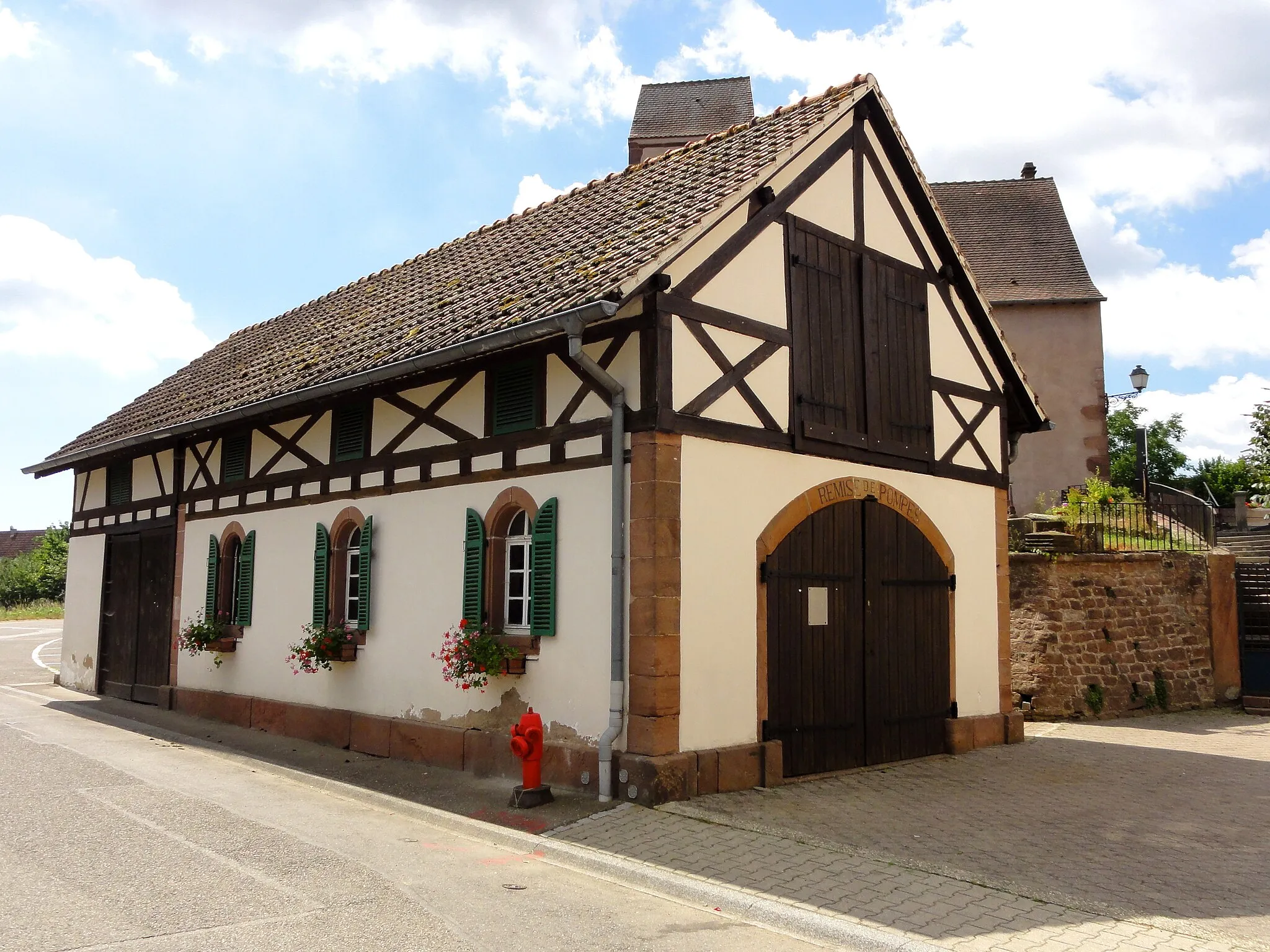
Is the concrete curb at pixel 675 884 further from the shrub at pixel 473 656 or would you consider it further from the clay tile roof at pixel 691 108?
the clay tile roof at pixel 691 108

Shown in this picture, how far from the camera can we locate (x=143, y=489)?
54.0 ft

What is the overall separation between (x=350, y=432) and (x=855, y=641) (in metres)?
5.90

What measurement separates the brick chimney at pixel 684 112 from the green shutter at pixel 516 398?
2122cm

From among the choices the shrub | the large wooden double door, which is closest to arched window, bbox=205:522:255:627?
the large wooden double door

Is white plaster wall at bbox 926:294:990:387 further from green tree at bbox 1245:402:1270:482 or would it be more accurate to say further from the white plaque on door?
green tree at bbox 1245:402:1270:482

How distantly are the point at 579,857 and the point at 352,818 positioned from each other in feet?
6.61

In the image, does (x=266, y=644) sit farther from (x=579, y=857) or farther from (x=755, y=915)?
(x=755, y=915)

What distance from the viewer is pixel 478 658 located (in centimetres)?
916

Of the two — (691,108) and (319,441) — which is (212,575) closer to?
(319,441)

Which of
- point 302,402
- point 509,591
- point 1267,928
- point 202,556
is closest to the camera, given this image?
point 1267,928

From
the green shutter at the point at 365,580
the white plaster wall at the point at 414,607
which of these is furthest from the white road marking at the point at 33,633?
the green shutter at the point at 365,580

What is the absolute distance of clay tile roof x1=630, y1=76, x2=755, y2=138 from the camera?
30.4m

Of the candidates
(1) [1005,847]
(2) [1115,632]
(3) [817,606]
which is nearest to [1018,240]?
(2) [1115,632]

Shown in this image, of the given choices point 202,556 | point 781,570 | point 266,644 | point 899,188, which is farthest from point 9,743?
point 899,188
